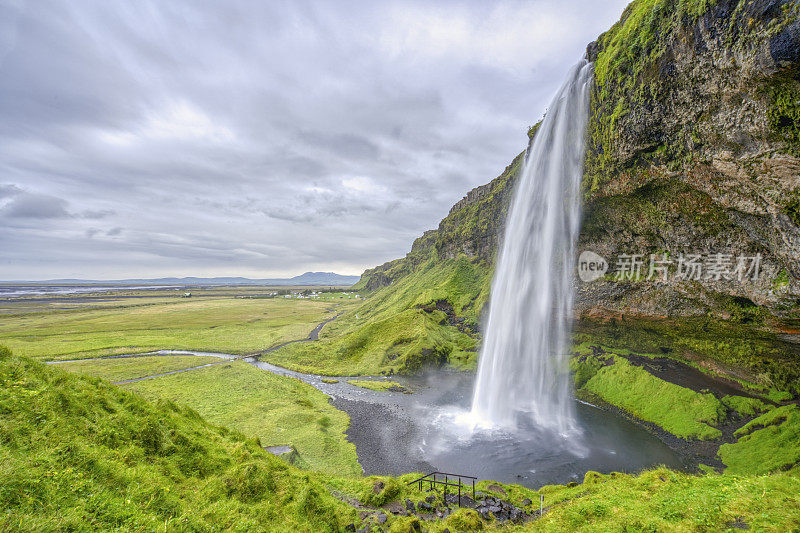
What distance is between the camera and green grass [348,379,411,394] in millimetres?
45219

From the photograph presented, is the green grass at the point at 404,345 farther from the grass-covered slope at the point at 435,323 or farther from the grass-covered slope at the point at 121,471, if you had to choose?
the grass-covered slope at the point at 121,471

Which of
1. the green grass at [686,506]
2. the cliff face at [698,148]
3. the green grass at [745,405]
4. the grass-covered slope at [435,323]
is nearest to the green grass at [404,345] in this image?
the grass-covered slope at [435,323]

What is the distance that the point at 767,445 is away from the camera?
24.9 meters

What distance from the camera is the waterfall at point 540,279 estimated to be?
36969 mm

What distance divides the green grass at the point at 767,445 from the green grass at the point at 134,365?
74.0m

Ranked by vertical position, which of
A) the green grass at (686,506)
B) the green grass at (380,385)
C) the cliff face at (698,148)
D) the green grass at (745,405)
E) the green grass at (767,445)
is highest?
the cliff face at (698,148)

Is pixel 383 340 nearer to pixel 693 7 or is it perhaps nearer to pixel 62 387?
pixel 62 387

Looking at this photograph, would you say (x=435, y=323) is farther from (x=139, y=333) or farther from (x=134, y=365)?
(x=139, y=333)

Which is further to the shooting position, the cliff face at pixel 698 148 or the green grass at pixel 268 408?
the green grass at pixel 268 408

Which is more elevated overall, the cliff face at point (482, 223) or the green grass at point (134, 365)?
the cliff face at point (482, 223)

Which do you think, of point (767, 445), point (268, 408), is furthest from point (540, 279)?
point (268, 408)

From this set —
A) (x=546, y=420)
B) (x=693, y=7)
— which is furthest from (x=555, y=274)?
(x=693, y=7)

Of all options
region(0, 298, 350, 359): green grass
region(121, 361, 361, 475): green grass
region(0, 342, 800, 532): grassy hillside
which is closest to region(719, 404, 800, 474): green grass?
region(0, 342, 800, 532): grassy hillside

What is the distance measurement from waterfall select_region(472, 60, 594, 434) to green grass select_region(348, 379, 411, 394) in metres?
11.7
